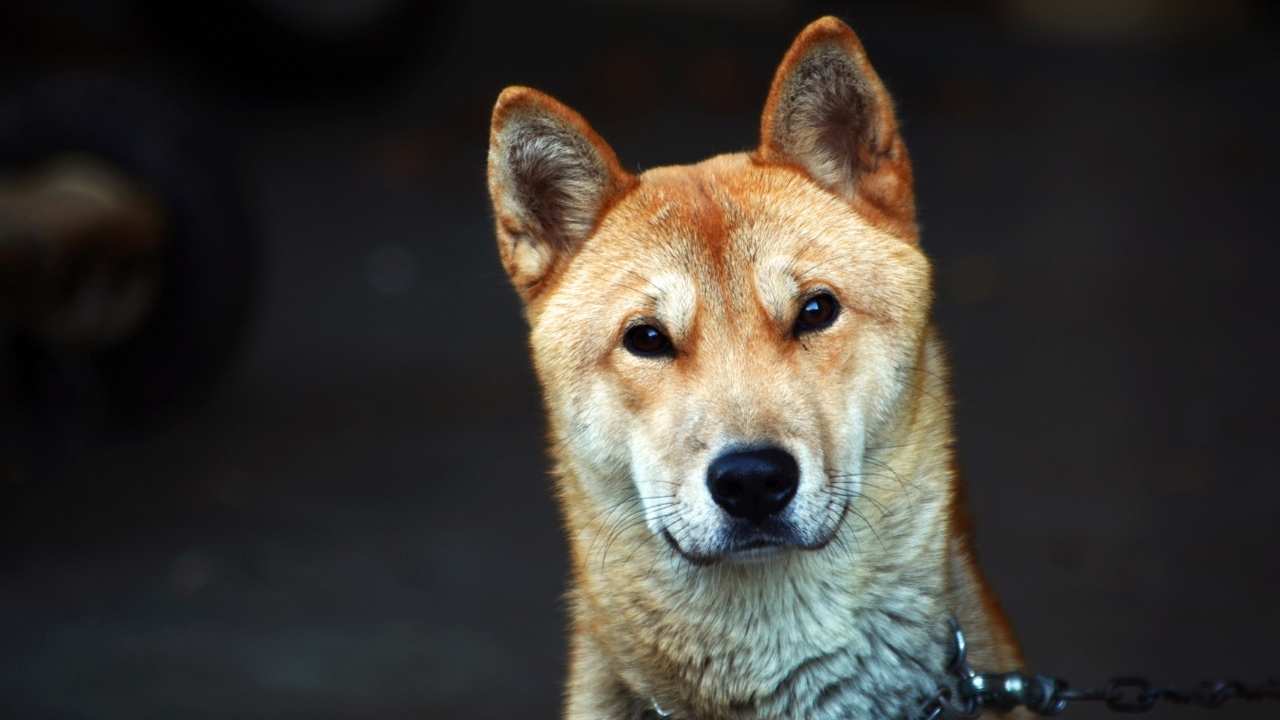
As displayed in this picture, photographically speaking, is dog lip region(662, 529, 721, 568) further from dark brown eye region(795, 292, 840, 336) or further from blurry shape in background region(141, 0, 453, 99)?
blurry shape in background region(141, 0, 453, 99)

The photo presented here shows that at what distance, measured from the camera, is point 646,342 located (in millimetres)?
3004

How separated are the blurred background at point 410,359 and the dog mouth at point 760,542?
1569 millimetres

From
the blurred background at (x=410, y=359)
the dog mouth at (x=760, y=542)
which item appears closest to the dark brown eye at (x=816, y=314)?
the dog mouth at (x=760, y=542)

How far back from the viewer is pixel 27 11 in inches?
359

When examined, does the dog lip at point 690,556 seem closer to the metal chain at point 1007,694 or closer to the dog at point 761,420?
the dog at point 761,420

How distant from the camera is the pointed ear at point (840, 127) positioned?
9.61 ft

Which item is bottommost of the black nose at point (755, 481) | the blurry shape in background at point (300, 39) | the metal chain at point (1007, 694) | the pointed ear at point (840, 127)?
Result: the metal chain at point (1007, 694)

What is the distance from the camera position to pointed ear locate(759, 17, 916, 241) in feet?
9.61

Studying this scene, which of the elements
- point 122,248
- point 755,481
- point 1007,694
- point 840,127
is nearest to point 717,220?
point 840,127

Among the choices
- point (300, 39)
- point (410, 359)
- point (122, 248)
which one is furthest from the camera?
point (300, 39)

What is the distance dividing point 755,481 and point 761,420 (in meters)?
0.12

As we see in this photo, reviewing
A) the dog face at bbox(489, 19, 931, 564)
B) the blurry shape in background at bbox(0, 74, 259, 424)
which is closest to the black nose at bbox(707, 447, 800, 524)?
the dog face at bbox(489, 19, 931, 564)

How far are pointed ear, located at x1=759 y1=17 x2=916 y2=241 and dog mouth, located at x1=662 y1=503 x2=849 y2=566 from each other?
2.09 ft

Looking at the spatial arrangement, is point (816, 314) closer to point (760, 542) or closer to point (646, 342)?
point (646, 342)
